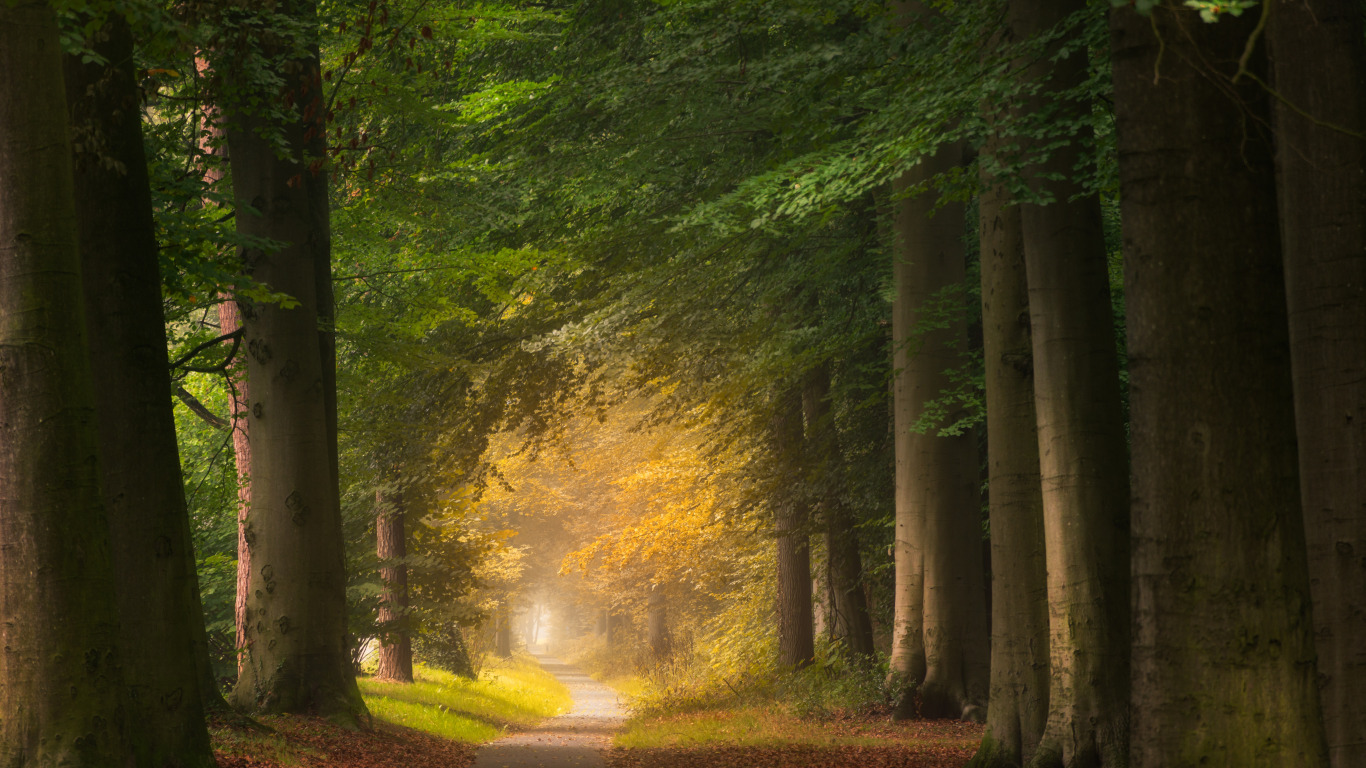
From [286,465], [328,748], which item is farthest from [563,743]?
[286,465]

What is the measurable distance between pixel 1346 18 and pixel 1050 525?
11.8 feet

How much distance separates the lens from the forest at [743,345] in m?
4.57

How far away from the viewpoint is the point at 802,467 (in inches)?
664

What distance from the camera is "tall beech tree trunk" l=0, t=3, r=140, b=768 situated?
16.7 ft

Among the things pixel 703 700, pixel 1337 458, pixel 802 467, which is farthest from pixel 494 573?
pixel 1337 458

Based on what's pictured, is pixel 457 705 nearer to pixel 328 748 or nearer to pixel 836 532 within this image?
pixel 836 532

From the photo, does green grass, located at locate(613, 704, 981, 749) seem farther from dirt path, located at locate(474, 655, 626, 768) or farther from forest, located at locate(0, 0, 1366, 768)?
dirt path, located at locate(474, 655, 626, 768)

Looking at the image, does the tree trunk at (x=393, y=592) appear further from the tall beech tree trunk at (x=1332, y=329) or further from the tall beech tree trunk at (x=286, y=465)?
the tall beech tree trunk at (x=1332, y=329)

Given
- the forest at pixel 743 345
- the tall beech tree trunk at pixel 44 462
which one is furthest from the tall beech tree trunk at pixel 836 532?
the tall beech tree trunk at pixel 44 462

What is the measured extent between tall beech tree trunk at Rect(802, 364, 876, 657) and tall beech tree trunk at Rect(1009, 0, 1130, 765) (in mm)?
9114

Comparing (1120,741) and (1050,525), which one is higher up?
(1050,525)

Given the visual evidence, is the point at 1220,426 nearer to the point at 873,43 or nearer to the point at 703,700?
the point at 873,43

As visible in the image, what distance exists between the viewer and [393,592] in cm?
1694

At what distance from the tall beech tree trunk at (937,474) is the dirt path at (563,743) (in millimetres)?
4157
